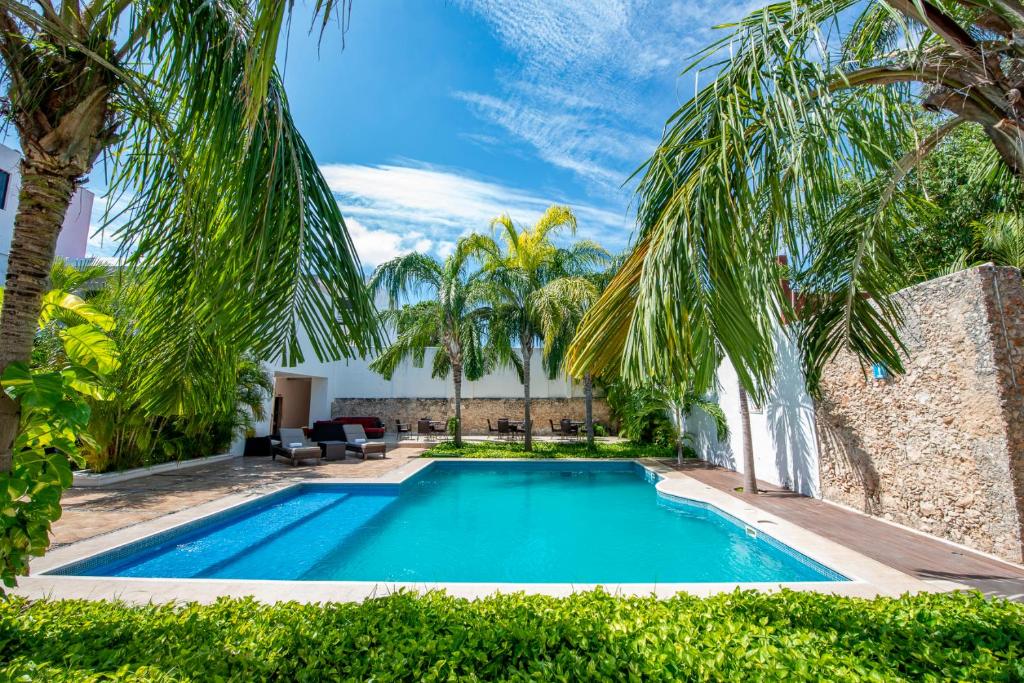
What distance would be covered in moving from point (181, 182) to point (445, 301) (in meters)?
11.7

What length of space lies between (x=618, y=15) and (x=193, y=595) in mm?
6036

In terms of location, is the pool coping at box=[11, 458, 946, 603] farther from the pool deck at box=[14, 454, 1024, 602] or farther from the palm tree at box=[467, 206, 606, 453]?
the palm tree at box=[467, 206, 606, 453]

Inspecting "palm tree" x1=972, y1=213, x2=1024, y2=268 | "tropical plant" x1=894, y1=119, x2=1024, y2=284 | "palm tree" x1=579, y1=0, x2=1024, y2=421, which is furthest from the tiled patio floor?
"tropical plant" x1=894, y1=119, x2=1024, y2=284

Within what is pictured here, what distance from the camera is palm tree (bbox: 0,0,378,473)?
1786mm

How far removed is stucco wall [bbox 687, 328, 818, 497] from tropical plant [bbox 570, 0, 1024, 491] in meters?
5.60

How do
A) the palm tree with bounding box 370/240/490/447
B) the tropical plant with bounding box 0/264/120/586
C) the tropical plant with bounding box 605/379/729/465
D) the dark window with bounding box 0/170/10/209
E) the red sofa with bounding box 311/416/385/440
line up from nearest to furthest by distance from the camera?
the tropical plant with bounding box 0/264/120/586 < the dark window with bounding box 0/170/10/209 < the tropical plant with bounding box 605/379/729/465 < the palm tree with bounding box 370/240/490/447 < the red sofa with bounding box 311/416/385/440

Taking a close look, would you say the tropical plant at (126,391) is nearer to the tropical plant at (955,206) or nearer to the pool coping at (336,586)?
the pool coping at (336,586)

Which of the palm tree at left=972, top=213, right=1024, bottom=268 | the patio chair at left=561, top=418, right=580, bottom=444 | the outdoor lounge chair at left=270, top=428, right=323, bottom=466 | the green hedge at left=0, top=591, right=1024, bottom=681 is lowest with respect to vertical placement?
the green hedge at left=0, top=591, right=1024, bottom=681

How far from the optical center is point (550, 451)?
593 inches

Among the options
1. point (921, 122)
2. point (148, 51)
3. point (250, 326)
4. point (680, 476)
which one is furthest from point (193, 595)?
point (680, 476)

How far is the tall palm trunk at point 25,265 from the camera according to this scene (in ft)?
7.18

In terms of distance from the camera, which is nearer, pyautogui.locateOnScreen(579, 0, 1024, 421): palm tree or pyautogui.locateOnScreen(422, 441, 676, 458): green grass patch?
pyautogui.locateOnScreen(579, 0, 1024, 421): palm tree

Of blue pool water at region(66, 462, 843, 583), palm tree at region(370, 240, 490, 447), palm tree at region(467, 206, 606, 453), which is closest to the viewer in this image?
blue pool water at region(66, 462, 843, 583)

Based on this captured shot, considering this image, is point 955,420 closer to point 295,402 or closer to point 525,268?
point 525,268
